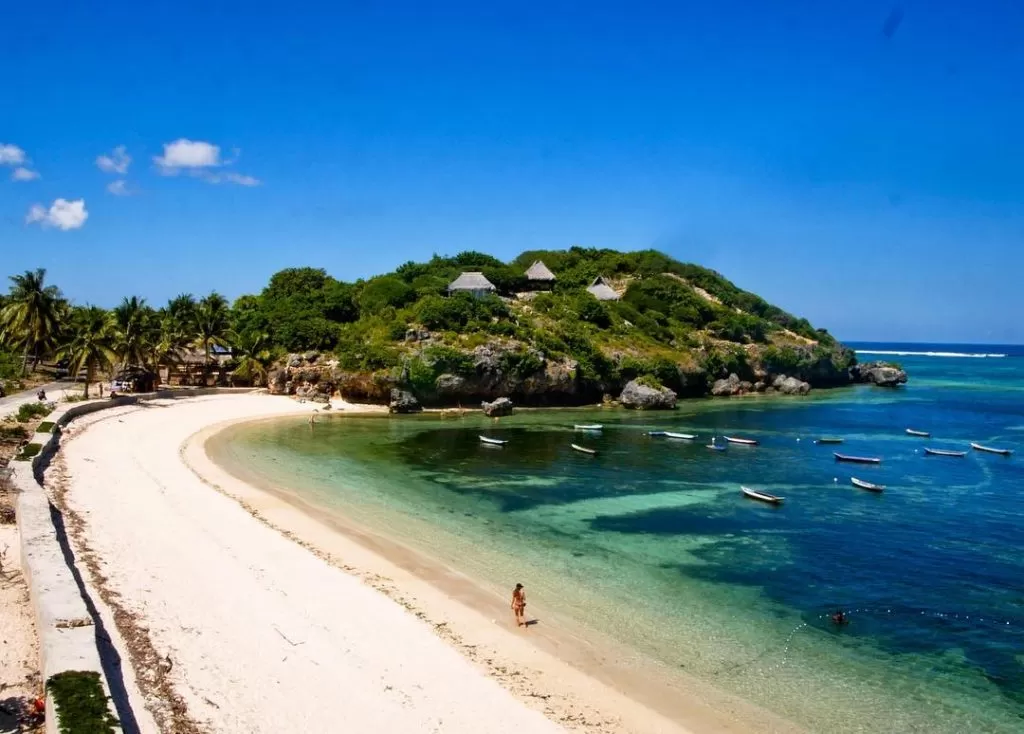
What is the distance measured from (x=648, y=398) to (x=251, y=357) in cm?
4174

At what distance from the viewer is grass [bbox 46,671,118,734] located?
10531 millimetres

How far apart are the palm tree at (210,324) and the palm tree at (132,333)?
7.90 meters

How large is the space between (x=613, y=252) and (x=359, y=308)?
5611cm

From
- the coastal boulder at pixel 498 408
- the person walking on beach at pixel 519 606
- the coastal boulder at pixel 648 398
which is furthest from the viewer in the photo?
the coastal boulder at pixel 648 398

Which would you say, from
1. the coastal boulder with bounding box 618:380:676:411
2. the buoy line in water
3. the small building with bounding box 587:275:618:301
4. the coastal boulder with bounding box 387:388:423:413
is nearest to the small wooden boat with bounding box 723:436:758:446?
the coastal boulder with bounding box 618:380:676:411

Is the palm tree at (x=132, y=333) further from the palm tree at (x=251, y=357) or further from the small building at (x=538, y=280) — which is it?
the small building at (x=538, y=280)

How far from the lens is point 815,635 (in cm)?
1859

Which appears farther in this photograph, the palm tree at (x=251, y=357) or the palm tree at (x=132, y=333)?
the palm tree at (x=251, y=357)

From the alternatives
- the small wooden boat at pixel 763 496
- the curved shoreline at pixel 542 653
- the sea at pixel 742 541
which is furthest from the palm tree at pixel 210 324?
the small wooden boat at pixel 763 496

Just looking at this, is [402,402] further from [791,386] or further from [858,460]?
[791,386]

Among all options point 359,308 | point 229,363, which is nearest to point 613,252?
point 359,308

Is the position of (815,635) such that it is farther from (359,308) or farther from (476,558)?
(359,308)

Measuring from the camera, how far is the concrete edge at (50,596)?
41.1 feet

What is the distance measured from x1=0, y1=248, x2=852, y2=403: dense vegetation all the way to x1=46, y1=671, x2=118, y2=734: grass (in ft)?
152
